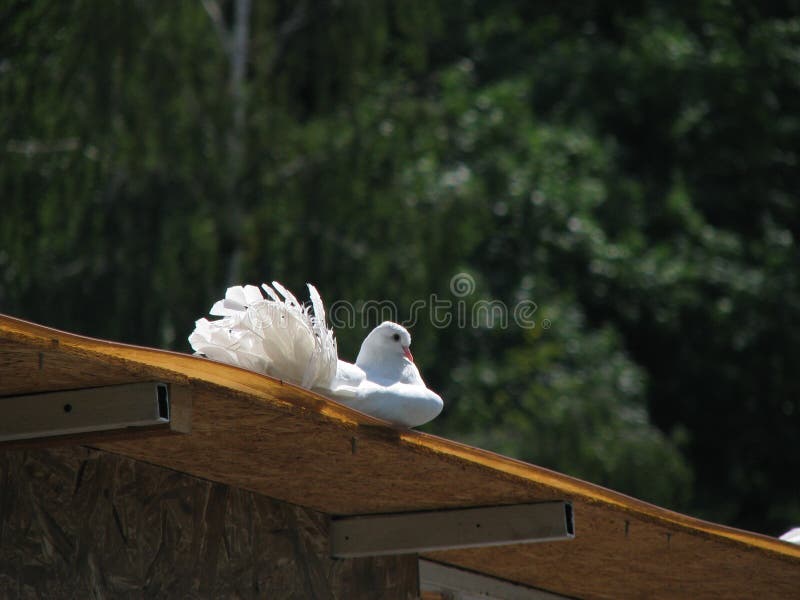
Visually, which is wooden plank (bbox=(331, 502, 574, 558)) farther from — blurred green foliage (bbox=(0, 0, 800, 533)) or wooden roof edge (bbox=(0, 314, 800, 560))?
blurred green foliage (bbox=(0, 0, 800, 533))

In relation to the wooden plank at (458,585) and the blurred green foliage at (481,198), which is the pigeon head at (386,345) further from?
the blurred green foliage at (481,198)

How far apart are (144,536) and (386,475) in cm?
63

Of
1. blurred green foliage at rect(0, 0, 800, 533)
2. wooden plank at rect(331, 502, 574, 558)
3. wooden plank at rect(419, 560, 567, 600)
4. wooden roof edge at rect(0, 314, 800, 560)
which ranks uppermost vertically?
blurred green foliage at rect(0, 0, 800, 533)

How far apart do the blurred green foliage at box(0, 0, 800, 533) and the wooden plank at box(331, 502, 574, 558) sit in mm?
9345

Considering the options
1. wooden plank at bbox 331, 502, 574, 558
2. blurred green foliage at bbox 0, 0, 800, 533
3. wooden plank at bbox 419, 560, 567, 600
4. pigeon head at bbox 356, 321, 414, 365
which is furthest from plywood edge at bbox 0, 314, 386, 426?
blurred green foliage at bbox 0, 0, 800, 533

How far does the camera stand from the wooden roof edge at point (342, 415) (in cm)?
301

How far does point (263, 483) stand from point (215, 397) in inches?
34.4

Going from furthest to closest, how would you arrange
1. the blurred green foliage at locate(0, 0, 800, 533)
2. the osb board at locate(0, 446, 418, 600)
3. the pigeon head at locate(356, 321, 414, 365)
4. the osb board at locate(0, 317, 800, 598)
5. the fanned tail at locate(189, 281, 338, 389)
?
the blurred green foliage at locate(0, 0, 800, 533)
the pigeon head at locate(356, 321, 414, 365)
the fanned tail at locate(189, 281, 338, 389)
the osb board at locate(0, 446, 418, 600)
the osb board at locate(0, 317, 800, 598)

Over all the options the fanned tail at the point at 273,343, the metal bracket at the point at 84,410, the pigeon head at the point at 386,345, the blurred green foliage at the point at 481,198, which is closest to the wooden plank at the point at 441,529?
the pigeon head at the point at 386,345

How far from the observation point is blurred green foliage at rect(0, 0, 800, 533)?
1395cm

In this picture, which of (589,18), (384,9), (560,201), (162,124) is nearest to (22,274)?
(162,124)

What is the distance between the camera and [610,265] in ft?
60.5

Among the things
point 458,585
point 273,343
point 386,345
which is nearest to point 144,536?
point 273,343

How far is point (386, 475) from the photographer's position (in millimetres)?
4023
